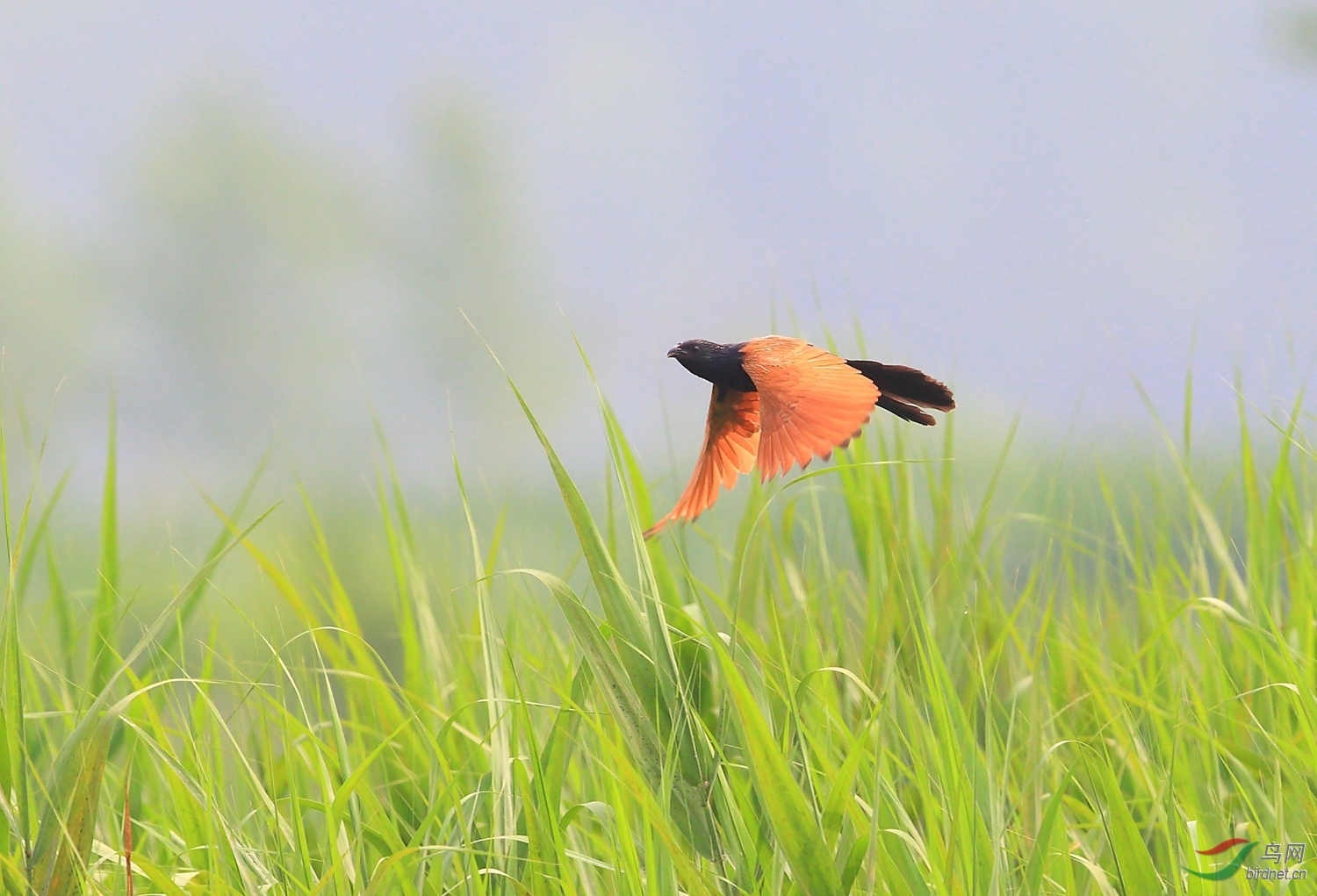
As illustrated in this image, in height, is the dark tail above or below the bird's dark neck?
below

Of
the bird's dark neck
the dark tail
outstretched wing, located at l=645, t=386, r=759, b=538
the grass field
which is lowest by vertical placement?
the grass field

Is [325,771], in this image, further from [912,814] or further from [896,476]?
[896,476]

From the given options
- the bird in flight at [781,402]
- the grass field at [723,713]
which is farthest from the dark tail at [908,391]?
the grass field at [723,713]

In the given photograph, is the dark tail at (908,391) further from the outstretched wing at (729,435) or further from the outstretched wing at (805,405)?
the outstretched wing at (729,435)

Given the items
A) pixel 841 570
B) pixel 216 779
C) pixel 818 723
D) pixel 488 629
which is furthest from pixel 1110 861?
pixel 216 779

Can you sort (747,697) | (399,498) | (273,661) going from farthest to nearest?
(399,498) < (273,661) < (747,697)

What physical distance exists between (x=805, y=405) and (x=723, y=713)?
0.39 meters

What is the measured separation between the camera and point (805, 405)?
132 centimetres

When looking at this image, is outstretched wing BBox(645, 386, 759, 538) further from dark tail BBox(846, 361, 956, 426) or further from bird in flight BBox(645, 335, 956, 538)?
dark tail BBox(846, 361, 956, 426)

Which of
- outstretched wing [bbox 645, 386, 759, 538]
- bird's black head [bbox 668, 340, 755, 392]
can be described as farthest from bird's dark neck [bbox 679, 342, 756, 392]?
outstretched wing [bbox 645, 386, 759, 538]

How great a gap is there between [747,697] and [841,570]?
0.97 meters

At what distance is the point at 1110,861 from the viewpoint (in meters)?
1.49

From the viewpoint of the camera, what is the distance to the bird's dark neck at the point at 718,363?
1.53 meters

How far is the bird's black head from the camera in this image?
60.1 inches
